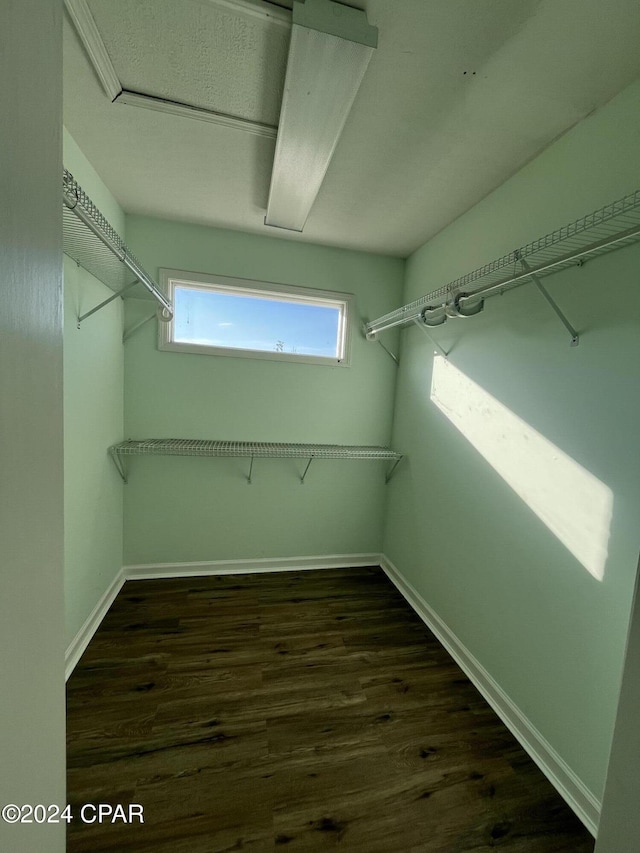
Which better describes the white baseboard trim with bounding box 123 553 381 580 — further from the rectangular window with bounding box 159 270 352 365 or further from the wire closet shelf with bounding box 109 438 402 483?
the rectangular window with bounding box 159 270 352 365

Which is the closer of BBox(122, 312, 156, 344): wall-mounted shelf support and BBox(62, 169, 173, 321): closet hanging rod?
BBox(62, 169, 173, 321): closet hanging rod

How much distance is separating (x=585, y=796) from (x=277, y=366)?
7.92 feet

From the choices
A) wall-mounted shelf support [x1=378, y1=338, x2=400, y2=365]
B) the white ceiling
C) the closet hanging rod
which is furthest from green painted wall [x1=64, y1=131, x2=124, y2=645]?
wall-mounted shelf support [x1=378, y1=338, x2=400, y2=365]

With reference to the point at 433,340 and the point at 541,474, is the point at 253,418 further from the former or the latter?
the point at 541,474

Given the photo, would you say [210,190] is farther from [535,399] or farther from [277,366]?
[535,399]

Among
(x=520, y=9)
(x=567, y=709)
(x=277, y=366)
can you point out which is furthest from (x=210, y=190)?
(x=567, y=709)

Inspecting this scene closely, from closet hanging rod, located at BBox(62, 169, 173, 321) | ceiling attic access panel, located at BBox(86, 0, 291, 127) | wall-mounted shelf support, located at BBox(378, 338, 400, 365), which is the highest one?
ceiling attic access panel, located at BBox(86, 0, 291, 127)

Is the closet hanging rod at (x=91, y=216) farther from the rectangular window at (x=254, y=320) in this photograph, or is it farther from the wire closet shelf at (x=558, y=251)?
the wire closet shelf at (x=558, y=251)

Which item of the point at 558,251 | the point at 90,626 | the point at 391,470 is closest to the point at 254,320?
the point at 391,470

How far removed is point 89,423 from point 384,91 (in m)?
1.93

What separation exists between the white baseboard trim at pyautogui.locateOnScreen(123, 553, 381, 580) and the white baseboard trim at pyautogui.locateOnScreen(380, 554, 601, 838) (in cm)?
69

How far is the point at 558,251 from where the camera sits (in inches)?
47.3

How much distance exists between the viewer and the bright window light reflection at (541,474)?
106 cm

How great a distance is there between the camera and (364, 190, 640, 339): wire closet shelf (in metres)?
0.89
